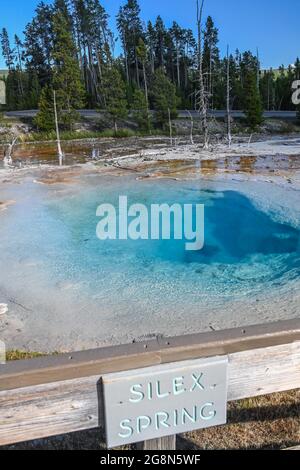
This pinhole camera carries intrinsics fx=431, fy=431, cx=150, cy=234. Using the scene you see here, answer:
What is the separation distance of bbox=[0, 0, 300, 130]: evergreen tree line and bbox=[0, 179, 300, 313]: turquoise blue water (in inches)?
786

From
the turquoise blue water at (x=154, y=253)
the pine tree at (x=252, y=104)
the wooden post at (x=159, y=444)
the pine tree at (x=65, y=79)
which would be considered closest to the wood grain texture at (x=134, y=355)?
the wooden post at (x=159, y=444)

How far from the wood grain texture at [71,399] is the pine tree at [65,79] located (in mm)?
30514

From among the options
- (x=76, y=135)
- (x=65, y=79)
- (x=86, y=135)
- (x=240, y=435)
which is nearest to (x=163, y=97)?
(x=86, y=135)

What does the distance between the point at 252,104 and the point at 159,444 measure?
3098 centimetres

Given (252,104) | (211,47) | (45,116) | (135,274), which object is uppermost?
(211,47)

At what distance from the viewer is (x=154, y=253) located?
8.40 metres

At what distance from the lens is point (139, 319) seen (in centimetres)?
535

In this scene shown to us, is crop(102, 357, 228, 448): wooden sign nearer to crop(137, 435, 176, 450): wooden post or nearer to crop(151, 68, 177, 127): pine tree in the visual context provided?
crop(137, 435, 176, 450): wooden post

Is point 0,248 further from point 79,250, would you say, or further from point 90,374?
point 90,374

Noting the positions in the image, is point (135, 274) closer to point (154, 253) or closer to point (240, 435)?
point (154, 253)

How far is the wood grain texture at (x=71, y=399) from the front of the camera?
4.81 feet

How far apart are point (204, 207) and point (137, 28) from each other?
39866mm

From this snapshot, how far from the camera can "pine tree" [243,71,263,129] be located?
97.9ft
